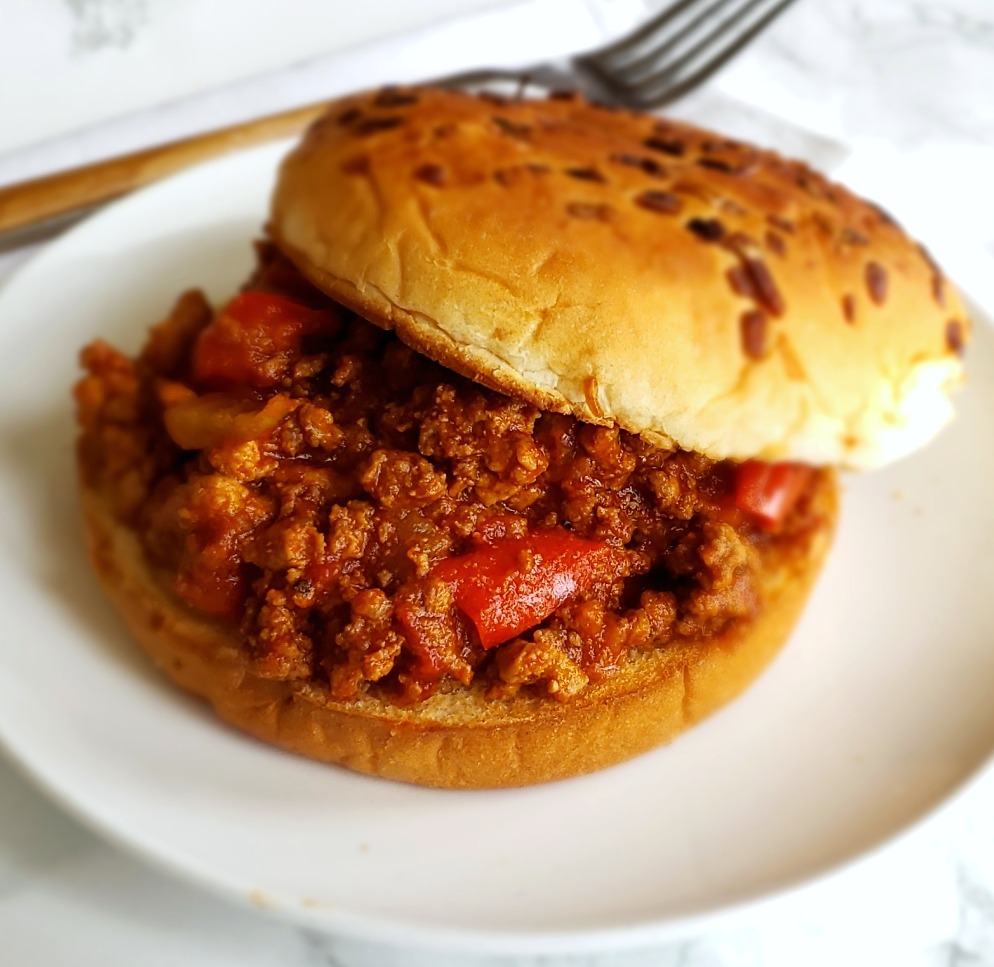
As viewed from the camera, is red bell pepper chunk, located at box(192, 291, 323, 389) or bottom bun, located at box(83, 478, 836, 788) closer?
bottom bun, located at box(83, 478, 836, 788)

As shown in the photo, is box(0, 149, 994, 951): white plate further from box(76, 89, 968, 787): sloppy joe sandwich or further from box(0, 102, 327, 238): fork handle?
box(0, 102, 327, 238): fork handle

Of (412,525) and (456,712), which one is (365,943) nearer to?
(456,712)

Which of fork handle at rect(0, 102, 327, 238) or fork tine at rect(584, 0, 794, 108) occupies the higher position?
fork tine at rect(584, 0, 794, 108)

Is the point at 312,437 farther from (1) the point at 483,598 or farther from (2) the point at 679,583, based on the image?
(2) the point at 679,583

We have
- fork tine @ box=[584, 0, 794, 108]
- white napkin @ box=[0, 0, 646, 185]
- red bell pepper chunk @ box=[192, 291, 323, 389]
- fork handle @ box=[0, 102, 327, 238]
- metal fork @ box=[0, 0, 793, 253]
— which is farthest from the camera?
fork tine @ box=[584, 0, 794, 108]

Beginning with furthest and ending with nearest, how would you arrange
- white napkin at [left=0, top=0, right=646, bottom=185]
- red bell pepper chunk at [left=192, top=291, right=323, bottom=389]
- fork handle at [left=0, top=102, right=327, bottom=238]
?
1. white napkin at [left=0, top=0, right=646, bottom=185]
2. fork handle at [left=0, top=102, right=327, bottom=238]
3. red bell pepper chunk at [left=192, top=291, right=323, bottom=389]

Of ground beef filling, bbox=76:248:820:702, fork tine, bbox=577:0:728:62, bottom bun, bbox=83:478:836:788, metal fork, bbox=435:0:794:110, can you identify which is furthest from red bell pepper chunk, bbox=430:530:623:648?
fork tine, bbox=577:0:728:62

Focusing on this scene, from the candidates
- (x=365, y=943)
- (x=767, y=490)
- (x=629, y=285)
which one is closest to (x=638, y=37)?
(x=767, y=490)
